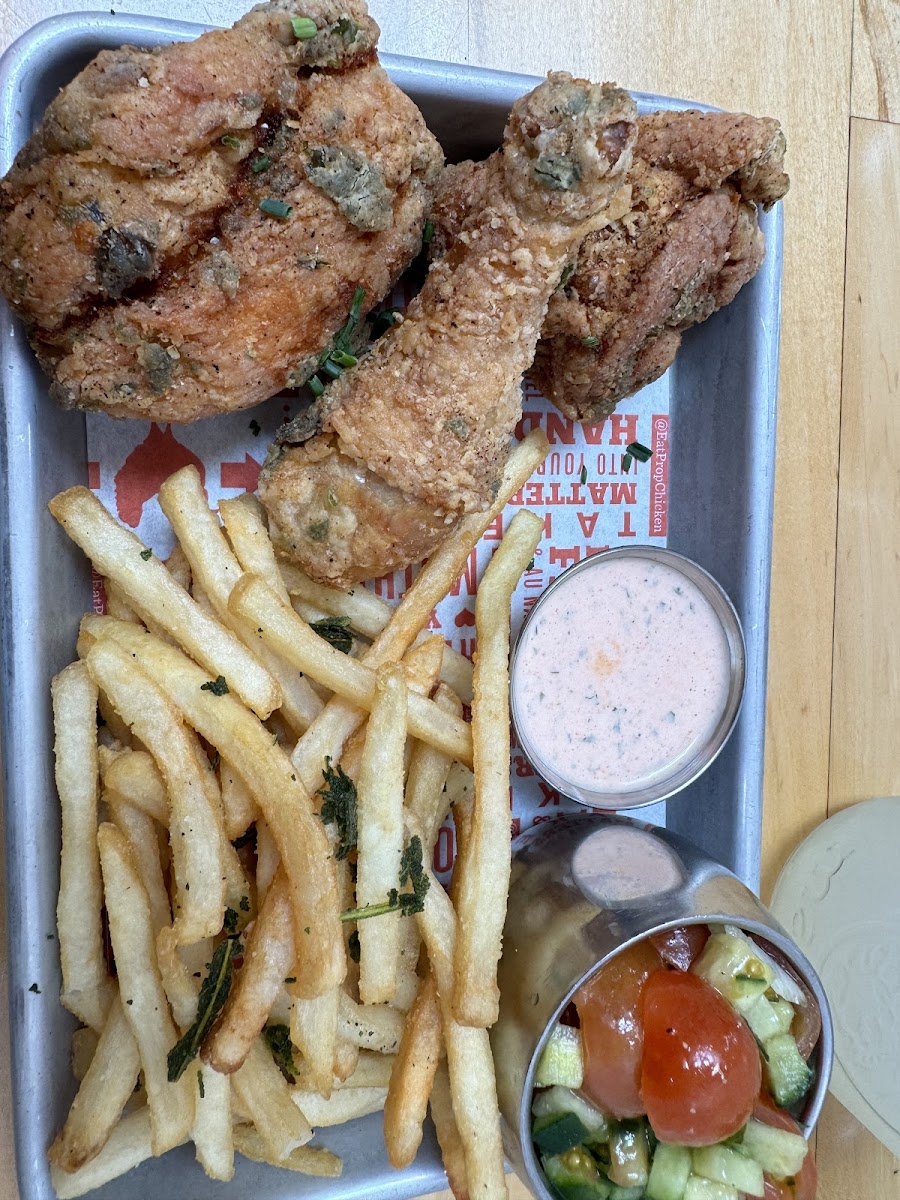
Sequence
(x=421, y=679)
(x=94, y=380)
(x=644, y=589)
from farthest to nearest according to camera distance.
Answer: (x=644, y=589), (x=421, y=679), (x=94, y=380)

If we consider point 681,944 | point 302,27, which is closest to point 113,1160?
point 681,944

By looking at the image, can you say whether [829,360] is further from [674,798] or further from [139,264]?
[139,264]

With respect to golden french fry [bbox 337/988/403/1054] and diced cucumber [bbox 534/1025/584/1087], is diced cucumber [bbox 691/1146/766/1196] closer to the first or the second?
diced cucumber [bbox 534/1025/584/1087]

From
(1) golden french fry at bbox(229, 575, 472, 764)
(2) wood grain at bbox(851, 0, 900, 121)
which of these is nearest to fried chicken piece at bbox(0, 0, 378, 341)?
(1) golden french fry at bbox(229, 575, 472, 764)

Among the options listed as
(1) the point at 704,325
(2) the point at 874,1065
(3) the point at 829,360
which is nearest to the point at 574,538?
(1) the point at 704,325

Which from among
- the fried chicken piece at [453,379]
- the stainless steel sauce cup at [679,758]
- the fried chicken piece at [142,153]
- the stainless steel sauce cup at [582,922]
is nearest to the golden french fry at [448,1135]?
the stainless steel sauce cup at [582,922]

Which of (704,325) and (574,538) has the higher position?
(704,325)
